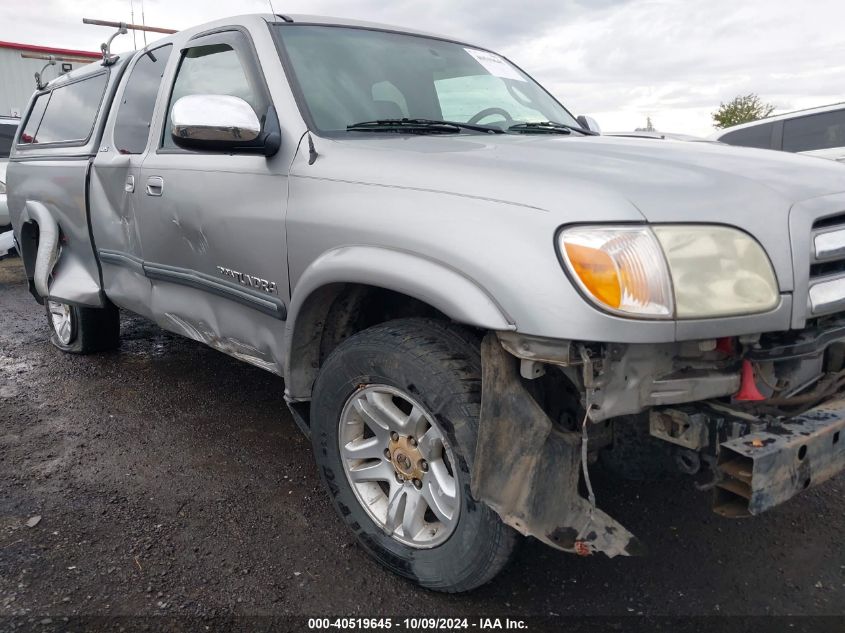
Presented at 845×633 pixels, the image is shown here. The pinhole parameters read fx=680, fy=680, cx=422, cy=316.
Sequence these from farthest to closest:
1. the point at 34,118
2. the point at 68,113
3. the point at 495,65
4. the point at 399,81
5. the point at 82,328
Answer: the point at 34,118, the point at 82,328, the point at 68,113, the point at 495,65, the point at 399,81

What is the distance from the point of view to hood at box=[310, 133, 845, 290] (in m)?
1.73

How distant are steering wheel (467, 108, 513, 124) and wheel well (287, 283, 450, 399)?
0.98 metres

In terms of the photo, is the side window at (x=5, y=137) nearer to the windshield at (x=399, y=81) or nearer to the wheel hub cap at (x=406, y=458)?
the windshield at (x=399, y=81)

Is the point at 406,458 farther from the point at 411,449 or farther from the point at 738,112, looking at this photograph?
the point at 738,112

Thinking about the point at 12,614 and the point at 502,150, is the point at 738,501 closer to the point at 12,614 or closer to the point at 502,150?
the point at 502,150

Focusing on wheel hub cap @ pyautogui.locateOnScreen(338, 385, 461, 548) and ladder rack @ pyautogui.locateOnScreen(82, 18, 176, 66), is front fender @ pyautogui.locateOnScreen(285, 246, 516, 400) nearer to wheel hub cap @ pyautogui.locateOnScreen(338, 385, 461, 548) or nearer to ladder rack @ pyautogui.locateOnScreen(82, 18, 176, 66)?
wheel hub cap @ pyautogui.locateOnScreen(338, 385, 461, 548)

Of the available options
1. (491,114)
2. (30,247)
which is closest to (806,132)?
(491,114)

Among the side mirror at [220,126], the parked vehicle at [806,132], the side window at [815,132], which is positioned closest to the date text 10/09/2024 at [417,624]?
the side mirror at [220,126]

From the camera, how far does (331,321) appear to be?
254 centimetres

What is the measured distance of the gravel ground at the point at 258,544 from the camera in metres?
2.20

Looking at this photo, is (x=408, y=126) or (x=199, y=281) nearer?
(x=408, y=126)

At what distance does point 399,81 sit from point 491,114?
0.44m

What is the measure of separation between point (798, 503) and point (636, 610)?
109 centimetres

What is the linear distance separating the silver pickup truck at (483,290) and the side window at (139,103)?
42 centimetres
